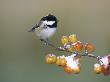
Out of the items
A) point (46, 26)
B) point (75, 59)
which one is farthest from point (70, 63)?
point (46, 26)

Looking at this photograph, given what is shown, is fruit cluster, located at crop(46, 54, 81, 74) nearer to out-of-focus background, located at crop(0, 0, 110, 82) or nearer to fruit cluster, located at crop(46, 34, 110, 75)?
fruit cluster, located at crop(46, 34, 110, 75)

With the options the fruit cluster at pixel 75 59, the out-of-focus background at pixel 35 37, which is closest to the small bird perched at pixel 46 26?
the fruit cluster at pixel 75 59

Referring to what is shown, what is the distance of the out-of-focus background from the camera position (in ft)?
4.45

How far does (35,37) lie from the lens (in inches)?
53.3

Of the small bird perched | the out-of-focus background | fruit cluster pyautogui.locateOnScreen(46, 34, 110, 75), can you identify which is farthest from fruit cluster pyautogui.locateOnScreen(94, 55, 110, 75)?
the out-of-focus background

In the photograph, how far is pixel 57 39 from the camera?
1.28m

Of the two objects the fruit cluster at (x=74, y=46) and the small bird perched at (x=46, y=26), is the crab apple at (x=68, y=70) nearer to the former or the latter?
the fruit cluster at (x=74, y=46)

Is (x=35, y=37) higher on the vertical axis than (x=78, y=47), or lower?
lower

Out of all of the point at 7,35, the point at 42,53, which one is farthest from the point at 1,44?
the point at 42,53

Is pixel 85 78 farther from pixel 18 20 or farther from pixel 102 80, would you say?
pixel 18 20

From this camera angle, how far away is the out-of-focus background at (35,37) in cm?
136

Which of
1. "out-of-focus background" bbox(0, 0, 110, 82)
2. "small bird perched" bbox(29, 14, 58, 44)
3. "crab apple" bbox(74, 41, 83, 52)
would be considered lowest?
"out-of-focus background" bbox(0, 0, 110, 82)

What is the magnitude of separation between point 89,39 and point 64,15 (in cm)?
16

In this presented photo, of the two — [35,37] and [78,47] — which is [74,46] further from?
[35,37]
